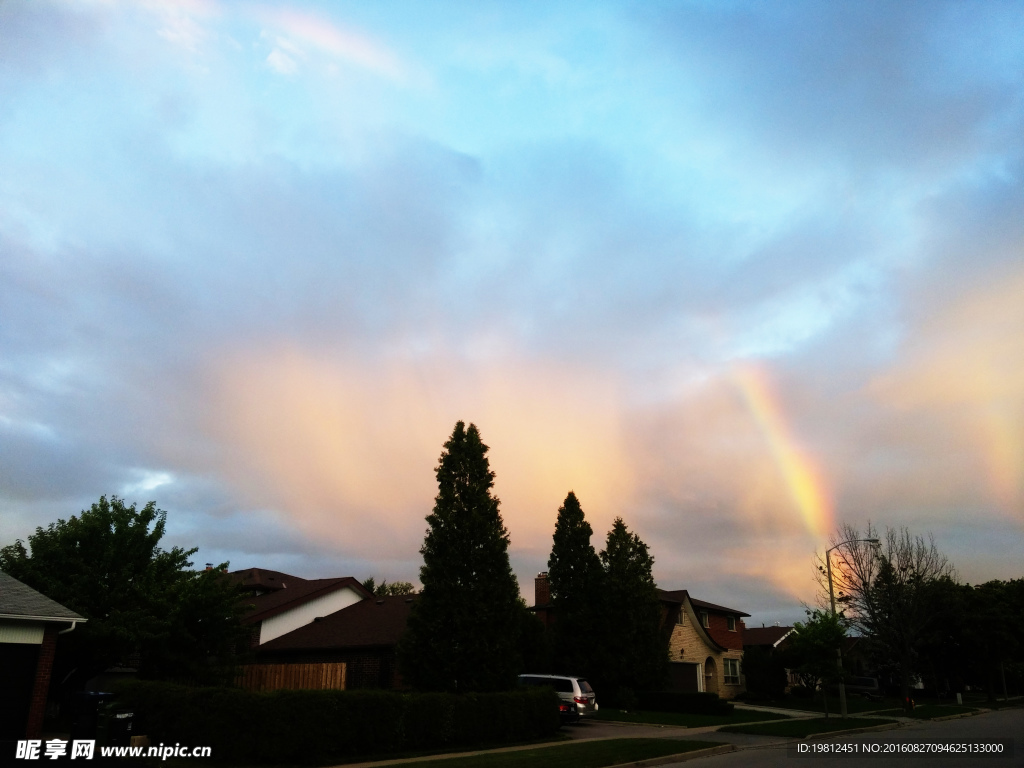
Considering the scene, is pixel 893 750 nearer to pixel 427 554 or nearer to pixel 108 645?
pixel 427 554

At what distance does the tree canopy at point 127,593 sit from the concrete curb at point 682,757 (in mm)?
15913

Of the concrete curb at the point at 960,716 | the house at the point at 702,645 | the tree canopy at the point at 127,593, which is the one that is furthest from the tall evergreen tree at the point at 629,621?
the tree canopy at the point at 127,593

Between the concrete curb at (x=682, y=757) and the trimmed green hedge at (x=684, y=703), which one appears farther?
the trimmed green hedge at (x=684, y=703)

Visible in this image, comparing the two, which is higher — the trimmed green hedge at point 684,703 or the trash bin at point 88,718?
the trash bin at point 88,718

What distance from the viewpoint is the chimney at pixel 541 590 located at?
148 feet

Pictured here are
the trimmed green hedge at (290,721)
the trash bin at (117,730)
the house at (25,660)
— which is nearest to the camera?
the trash bin at (117,730)

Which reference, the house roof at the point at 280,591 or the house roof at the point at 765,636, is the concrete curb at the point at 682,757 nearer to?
the house roof at the point at 280,591

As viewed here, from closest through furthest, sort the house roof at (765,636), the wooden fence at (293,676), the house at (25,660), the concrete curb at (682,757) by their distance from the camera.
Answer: the concrete curb at (682,757)
the house at (25,660)
the wooden fence at (293,676)
the house roof at (765,636)

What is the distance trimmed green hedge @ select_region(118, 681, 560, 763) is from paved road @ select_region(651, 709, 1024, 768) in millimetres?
6758

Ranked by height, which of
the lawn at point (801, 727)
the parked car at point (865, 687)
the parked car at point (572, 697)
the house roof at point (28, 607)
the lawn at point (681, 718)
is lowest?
the parked car at point (865, 687)

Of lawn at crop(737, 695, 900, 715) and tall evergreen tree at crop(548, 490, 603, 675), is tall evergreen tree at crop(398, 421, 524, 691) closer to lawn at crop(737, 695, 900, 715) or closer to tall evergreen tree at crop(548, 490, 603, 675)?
tall evergreen tree at crop(548, 490, 603, 675)

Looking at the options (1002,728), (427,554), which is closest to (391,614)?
(427,554)

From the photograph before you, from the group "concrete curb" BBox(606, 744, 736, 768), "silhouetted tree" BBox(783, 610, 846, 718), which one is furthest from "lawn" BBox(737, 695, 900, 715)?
"concrete curb" BBox(606, 744, 736, 768)

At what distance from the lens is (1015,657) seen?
207 feet
